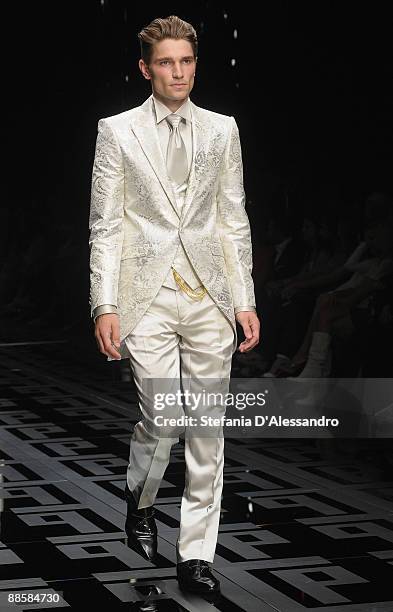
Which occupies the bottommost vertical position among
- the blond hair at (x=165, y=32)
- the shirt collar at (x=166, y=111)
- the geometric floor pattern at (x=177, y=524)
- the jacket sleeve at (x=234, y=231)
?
the geometric floor pattern at (x=177, y=524)

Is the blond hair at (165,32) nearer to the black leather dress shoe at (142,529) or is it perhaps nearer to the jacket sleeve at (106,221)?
the jacket sleeve at (106,221)

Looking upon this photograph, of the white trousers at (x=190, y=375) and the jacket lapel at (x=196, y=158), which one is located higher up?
the jacket lapel at (x=196, y=158)

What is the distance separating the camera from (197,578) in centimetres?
315

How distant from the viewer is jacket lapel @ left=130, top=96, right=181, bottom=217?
322 centimetres

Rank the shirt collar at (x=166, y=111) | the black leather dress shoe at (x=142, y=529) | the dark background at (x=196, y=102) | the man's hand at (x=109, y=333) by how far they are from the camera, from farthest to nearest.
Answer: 1. the dark background at (x=196, y=102)
2. the black leather dress shoe at (x=142, y=529)
3. the shirt collar at (x=166, y=111)
4. the man's hand at (x=109, y=333)

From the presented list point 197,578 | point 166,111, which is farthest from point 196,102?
point 197,578

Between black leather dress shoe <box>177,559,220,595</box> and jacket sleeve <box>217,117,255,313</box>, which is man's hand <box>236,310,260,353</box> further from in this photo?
black leather dress shoe <box>177,559,220,595</box>

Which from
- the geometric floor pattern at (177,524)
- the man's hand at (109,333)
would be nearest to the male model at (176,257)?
the man's hand at (109,333)

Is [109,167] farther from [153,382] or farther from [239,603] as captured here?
[239,603]

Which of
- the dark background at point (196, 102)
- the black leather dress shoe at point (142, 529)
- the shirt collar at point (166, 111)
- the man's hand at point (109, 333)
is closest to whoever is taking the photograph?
the man's hand at point (109, 333)

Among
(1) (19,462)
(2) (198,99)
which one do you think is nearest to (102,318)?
(1) (19,462)

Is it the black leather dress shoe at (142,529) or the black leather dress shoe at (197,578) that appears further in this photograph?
the black leather dress shoe at (142,529)

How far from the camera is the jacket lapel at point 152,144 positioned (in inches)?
127

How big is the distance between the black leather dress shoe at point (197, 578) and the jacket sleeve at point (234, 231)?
24.2 inches
